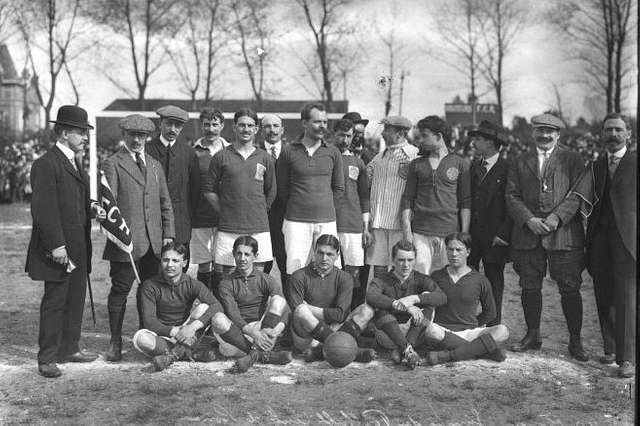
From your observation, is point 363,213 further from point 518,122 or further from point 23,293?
point 518,122

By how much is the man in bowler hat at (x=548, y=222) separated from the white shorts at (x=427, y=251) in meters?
0.59

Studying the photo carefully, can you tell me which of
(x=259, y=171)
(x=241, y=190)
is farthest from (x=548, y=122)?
(x=241, y=190)

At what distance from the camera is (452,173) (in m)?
5.88

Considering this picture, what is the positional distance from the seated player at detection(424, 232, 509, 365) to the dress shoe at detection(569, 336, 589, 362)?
1.85 ft

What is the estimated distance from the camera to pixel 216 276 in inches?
240

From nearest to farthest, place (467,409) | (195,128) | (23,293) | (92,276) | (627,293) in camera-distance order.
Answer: (467,409), (627,293), (23,293), (92,276), (195,128)

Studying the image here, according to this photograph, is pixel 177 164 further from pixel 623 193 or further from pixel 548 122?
pixel 623 193

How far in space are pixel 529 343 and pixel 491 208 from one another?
3.75ft

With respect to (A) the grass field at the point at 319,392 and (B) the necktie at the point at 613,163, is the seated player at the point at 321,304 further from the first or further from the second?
(B) the necktie at the point at 613,163

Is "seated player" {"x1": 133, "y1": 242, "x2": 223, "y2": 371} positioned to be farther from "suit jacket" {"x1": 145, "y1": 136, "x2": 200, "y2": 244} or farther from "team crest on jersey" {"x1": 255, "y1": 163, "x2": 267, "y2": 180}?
"team crest on jersey" {"x1": 255, "y1": 163, "x2": 267, "y2": 180}

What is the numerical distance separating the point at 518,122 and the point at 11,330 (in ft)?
38.0

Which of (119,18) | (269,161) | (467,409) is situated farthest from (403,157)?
(119,18)

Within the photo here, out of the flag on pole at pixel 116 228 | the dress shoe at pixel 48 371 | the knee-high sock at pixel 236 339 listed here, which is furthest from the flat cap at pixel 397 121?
the dress shoe at pixel 48 371

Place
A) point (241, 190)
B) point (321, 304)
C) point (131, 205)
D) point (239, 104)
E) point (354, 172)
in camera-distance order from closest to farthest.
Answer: point (131, 205), point (321, 304), point (241, 190), point (354, 172), point (239, 104)
